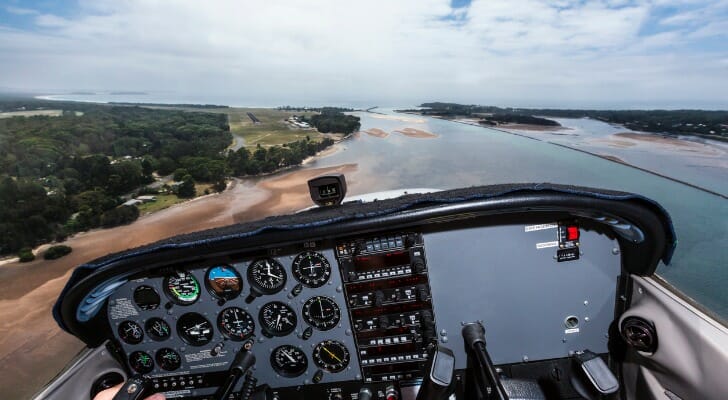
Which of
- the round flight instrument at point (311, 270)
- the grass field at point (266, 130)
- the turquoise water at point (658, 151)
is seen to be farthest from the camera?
the grass field at point (266, 130)

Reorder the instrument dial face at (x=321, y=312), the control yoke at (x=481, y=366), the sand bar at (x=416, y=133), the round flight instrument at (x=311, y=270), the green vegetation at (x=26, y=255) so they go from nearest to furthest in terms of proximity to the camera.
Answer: the control yoke at (x=481, y=366) < the round flight instrument at (x=311, y=270) < the instrument dial face at (x=321, y=312) < the green vegetation at (x=26, y=255) < the sand bar at (x=416, y=133)

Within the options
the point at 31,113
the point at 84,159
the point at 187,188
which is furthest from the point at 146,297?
the point at 31,113

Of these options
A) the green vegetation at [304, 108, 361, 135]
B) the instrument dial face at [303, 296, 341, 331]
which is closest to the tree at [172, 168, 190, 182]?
the green vegetation at [304, 108, 361, 135]

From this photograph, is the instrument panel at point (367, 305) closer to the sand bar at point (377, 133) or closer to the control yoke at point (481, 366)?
the control yoke at point (481, 366)

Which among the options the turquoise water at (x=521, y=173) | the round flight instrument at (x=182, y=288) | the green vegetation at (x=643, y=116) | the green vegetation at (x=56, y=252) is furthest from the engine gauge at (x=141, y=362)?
the green vegetation at (x=643, y=116)

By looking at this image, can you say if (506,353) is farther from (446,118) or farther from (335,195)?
(446,118)

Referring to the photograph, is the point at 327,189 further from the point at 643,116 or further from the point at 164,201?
the point at 643,116

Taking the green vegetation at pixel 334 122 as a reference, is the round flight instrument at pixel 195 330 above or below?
below
